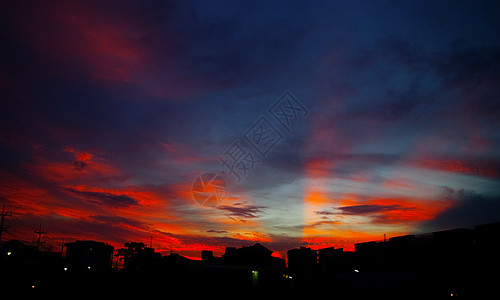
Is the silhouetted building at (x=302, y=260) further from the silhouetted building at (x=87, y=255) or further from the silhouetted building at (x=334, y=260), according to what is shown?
the silhouetted building at (x=87, y=255)

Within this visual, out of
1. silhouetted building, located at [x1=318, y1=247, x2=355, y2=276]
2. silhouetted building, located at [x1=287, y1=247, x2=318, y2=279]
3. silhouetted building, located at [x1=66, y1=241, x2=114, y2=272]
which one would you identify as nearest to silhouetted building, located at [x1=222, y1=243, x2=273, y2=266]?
silhouetted building, located at [x1=318, y1=247, x2=355, y2=276]

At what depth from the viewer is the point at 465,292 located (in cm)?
3247

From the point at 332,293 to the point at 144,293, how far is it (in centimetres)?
2113

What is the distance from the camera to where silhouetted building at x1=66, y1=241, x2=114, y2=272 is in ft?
250

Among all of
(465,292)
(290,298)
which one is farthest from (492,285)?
(290,298)

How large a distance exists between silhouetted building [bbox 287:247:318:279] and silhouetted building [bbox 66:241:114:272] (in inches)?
1826

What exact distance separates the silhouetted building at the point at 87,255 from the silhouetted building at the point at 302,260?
1826 inches

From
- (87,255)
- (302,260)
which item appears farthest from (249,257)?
(87,255)

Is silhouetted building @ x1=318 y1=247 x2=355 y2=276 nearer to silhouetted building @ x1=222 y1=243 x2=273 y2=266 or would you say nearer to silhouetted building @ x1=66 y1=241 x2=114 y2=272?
silhouetted building @ x1=222 y1=243 x2=273 y2=266

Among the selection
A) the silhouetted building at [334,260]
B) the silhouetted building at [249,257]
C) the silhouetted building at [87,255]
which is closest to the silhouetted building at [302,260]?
the silhouetted building at [334,260]

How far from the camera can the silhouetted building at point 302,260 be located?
75.9m

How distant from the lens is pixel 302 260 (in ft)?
268

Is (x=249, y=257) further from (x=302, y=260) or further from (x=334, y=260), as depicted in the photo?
(x=302, y=260)

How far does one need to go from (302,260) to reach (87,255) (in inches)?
2121
